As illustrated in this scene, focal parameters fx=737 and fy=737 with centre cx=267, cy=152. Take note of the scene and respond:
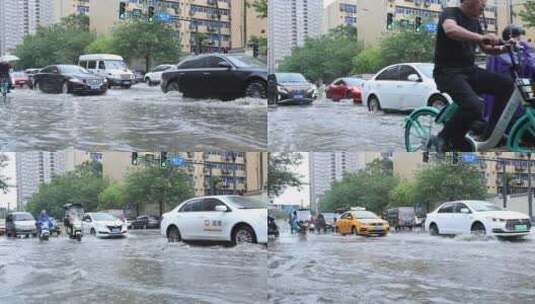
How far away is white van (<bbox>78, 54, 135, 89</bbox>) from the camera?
468 centimetres

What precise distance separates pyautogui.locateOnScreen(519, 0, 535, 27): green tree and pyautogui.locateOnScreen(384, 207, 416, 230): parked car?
1.29m

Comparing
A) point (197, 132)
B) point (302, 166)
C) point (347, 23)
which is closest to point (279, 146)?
point (302, 166)

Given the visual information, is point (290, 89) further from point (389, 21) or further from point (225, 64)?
point (389, 21)

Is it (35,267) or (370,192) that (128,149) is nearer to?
(35,267)

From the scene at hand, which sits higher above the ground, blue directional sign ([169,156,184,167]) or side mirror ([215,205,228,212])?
blue directional sign ([169,156,184,167])

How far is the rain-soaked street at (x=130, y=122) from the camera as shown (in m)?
4.64

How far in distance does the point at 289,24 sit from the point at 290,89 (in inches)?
16.1

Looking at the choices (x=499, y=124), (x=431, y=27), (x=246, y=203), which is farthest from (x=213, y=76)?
(x=499, y=124)

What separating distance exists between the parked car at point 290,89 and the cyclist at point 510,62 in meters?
1.02

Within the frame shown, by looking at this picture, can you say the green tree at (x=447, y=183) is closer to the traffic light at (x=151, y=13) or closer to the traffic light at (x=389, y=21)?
the traffic light at (x=389, y=21)

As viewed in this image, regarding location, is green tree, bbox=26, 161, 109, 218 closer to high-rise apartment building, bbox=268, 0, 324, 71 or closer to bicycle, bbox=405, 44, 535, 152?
high-rise apartment building, bbox=268, 0, 324, 71

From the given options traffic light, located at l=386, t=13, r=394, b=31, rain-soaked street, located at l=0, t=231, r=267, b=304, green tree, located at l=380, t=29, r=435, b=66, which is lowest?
rain-soaked street, located at l=0, t=231, r=267, b=304

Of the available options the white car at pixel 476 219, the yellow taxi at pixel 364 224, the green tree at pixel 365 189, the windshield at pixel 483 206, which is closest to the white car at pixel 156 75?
the green tree at pixel 365 189

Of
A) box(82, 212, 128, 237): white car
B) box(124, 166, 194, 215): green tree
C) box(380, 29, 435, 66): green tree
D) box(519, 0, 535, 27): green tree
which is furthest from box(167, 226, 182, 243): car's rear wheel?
box(519, 0, 535, 27): green tree
